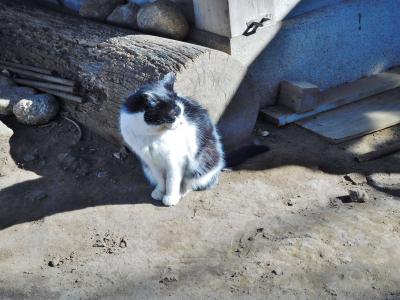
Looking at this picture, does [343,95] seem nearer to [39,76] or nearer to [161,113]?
[161,113]

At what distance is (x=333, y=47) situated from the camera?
4668 millimetres

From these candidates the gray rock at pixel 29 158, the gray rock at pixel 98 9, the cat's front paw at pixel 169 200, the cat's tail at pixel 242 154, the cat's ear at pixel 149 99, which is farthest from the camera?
the gray rock at pixel 98 9

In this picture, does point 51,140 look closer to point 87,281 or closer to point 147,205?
point 147,205

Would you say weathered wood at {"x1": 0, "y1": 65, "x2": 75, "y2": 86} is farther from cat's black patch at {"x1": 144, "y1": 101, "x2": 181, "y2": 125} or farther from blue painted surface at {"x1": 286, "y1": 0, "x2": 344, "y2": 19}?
blue painted surface at {"x1": 286, "y1": 0, "x2": 344, "y2": 19}

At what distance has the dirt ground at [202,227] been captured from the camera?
273 centimetres

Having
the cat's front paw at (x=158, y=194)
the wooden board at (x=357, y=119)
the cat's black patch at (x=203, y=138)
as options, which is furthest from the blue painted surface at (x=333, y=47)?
the cat's front paw at (x=158, y=194)

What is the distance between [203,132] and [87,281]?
121 centimetres

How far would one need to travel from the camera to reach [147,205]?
3.50 meters

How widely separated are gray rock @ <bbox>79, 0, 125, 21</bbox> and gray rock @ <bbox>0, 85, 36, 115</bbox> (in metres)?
0.88

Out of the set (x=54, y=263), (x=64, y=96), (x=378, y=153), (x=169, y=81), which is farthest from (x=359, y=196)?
Result: (x=64, y=96)

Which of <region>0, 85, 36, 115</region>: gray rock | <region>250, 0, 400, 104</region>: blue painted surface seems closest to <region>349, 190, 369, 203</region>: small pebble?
<region>250, 0, 400, 104</region>: blue painted surface

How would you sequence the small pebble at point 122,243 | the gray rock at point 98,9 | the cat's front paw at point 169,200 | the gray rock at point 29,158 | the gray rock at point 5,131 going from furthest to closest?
1. the gray rock at point 98,9
2. the gray rock at point 5,131
3. the gray rock at point 29,158
4. the cat's front paw at point 169,200
5. the small pebble at point 122,243

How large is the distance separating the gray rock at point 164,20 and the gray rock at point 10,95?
1.17m

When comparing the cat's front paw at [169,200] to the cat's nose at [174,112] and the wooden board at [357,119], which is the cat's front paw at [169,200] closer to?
the cat's nose at [174,112]
